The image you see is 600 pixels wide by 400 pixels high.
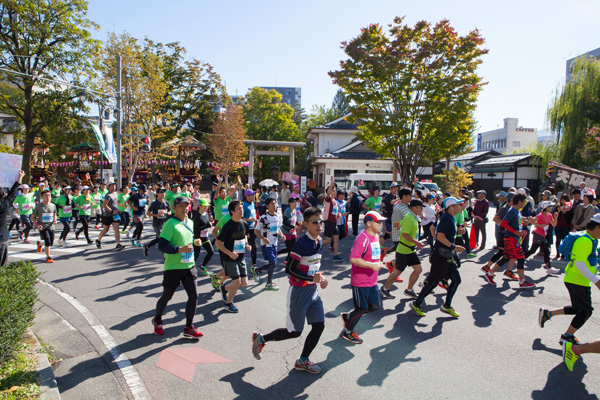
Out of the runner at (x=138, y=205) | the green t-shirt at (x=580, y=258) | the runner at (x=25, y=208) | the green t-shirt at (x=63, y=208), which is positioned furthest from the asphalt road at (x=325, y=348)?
the runner at (x=25, y=208)

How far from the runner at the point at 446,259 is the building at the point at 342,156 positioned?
25.3 meters

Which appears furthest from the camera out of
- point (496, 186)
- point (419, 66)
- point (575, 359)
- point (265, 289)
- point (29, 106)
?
point (496, 186)

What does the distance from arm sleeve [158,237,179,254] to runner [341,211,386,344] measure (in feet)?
7.19

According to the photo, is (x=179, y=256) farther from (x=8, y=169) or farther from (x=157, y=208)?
(x=157, y=208)

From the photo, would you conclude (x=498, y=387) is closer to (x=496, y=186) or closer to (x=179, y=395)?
(x=179, y=395)

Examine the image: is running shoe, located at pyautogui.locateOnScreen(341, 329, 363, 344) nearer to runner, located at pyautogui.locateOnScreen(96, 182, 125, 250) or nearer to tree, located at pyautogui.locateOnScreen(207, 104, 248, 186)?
runner, located at pyautogui.locateOnScreen(96, 182, 125, 250)

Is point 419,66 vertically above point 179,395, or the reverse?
point 419,66

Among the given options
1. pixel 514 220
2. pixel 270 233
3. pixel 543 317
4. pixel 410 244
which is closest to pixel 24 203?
pixel 270 233

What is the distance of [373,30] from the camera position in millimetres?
18156

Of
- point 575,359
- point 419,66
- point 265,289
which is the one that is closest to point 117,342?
point 265,289

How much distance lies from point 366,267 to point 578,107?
27135 millimetres

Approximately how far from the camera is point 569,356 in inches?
168

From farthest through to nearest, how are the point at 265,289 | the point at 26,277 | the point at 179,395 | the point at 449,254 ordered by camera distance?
1. the point at 265,289
2. the point at 449,254
3. the point at 26,277
4. the point at 179,395

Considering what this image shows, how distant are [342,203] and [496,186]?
92.2 feet
